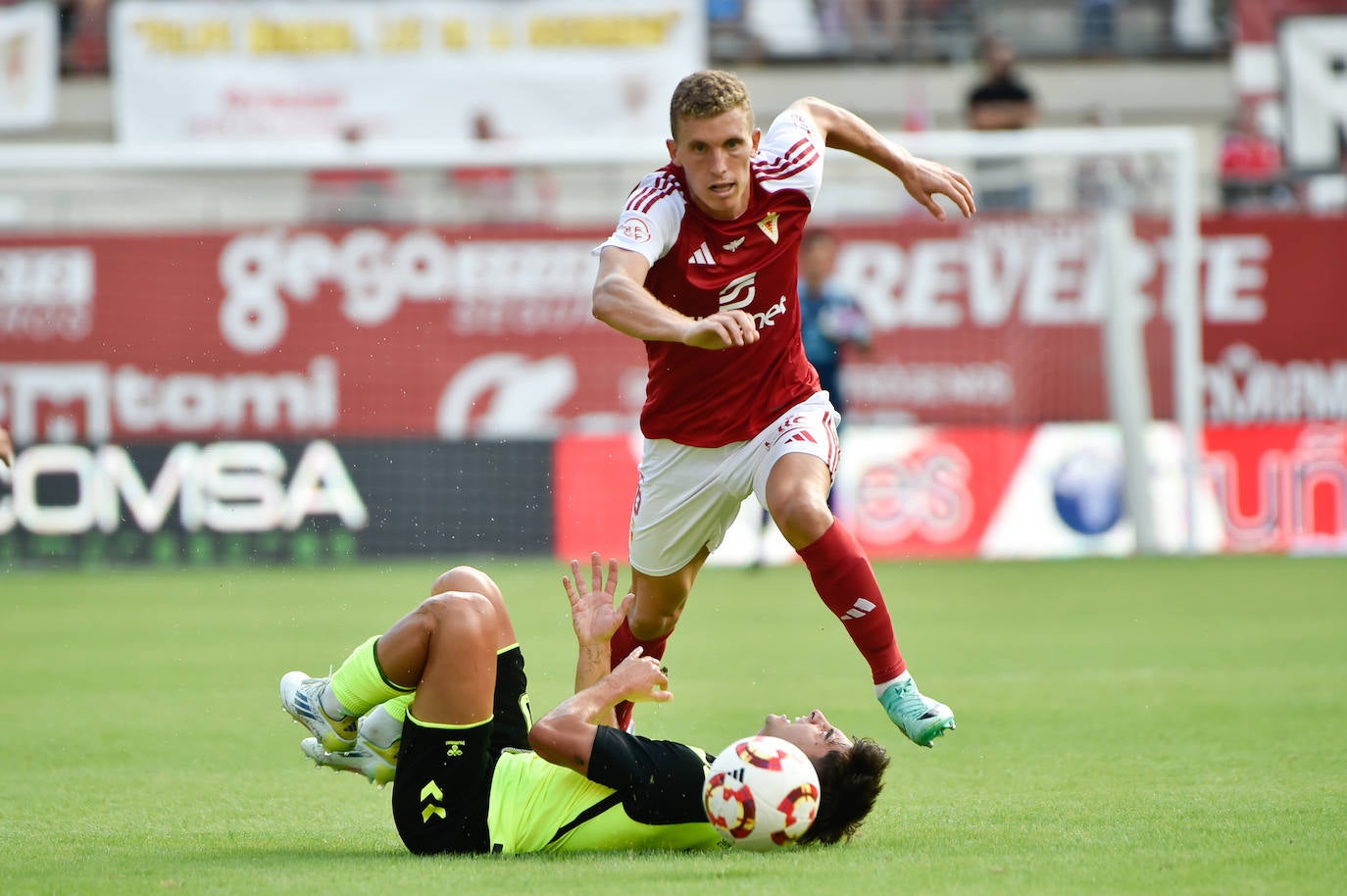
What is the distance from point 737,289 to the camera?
668 centimetres

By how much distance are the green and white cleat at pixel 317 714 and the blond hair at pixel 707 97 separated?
226 cm

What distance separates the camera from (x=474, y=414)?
58.9 ft

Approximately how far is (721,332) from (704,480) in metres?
1.29

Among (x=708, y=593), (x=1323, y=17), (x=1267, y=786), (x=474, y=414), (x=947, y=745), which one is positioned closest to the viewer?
(x=1267, y=786)

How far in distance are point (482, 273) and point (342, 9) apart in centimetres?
590

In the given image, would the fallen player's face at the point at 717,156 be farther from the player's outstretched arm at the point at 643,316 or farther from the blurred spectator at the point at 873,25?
the blurred spectator at the point at 873,25

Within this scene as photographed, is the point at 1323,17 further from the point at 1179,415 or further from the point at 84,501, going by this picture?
the point at 84,501

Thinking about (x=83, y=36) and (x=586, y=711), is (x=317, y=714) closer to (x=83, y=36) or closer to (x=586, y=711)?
(x=586, y=711)

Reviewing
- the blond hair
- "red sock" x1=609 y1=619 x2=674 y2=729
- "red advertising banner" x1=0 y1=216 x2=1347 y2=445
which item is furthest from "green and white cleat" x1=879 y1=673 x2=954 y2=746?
"red advertising banner" x1=0 y1=216 x2=1347 y2=445

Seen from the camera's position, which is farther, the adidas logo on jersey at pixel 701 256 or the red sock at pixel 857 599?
the adidas logo on jersey at pixel 701 256

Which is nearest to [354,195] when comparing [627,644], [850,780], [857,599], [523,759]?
[627,644]

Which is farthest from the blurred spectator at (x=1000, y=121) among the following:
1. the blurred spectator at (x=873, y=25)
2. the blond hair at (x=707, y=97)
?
the blond hair at (x=707, y=97)

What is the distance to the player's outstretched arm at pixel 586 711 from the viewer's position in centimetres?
535

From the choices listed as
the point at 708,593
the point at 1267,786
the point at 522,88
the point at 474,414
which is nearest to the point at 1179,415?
the point at 708,593
